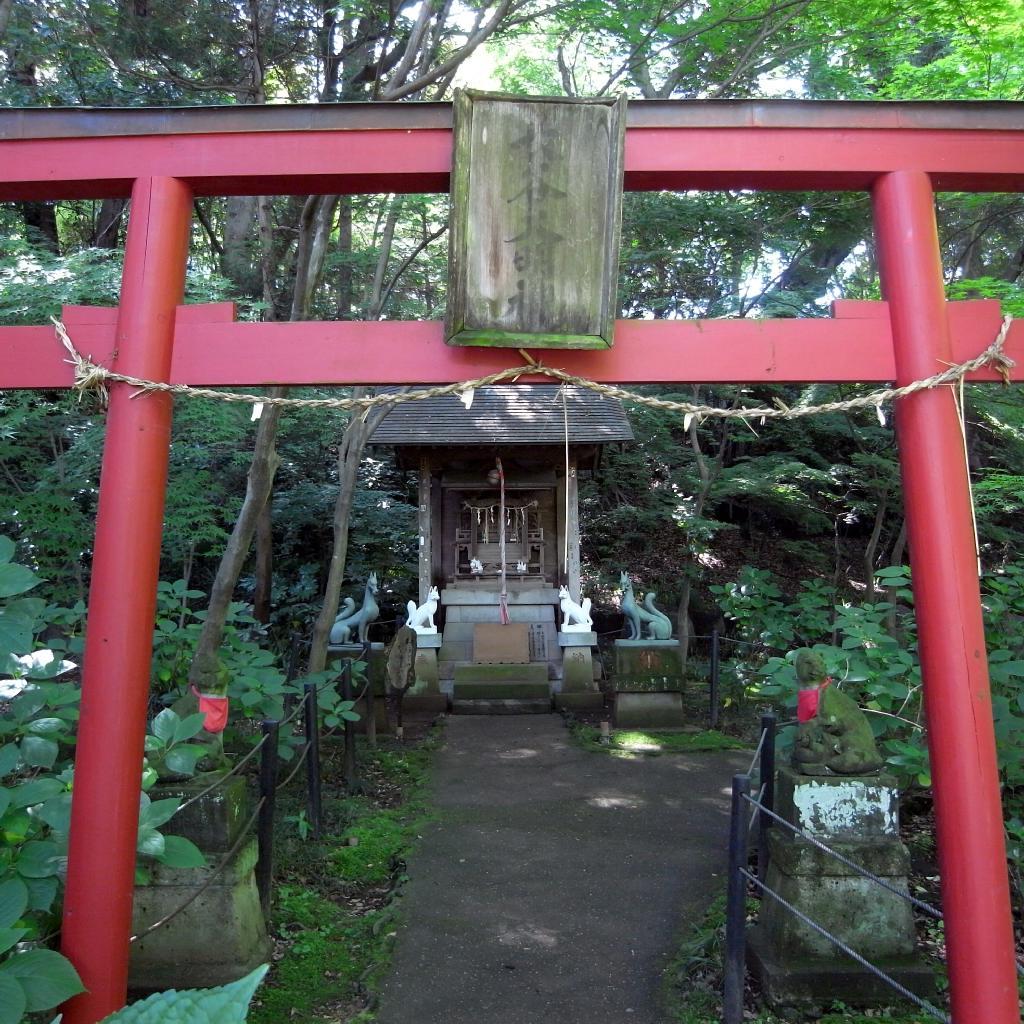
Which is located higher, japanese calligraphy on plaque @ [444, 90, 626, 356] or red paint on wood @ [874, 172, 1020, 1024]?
japanese calligraphy on plaque @ [444, 90, 626, 356]

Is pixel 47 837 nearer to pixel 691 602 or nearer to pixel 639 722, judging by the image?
pixel 639 722

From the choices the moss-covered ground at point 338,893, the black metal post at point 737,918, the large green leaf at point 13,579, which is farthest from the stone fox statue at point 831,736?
the large green leaf at point 13,579

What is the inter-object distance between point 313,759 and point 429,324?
3.50 meters

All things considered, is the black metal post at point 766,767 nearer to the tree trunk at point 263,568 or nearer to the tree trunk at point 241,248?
the tree trunk at point 263,568

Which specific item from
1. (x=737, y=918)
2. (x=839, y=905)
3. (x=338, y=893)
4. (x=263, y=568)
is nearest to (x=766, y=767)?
(x=839, y=905)

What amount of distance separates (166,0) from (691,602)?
10.7m

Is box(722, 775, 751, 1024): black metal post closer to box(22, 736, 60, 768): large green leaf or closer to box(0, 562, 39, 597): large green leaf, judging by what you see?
box(22, 736, 60, 768): large green leaf

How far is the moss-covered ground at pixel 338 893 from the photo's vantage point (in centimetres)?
365

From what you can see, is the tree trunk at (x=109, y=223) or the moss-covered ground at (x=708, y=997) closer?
the moss-covered ground at (x=708, y=997)

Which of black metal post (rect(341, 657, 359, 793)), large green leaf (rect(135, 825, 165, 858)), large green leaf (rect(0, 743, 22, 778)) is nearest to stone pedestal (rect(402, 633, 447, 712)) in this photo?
black metal post (rect(341, 657, 359, 793))

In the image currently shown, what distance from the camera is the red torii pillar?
7.96ft

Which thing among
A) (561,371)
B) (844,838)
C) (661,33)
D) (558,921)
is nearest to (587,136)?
(561,371)

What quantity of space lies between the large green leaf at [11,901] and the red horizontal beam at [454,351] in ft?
5.04

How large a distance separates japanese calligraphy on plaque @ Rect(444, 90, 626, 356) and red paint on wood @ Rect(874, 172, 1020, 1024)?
38.3 inches
